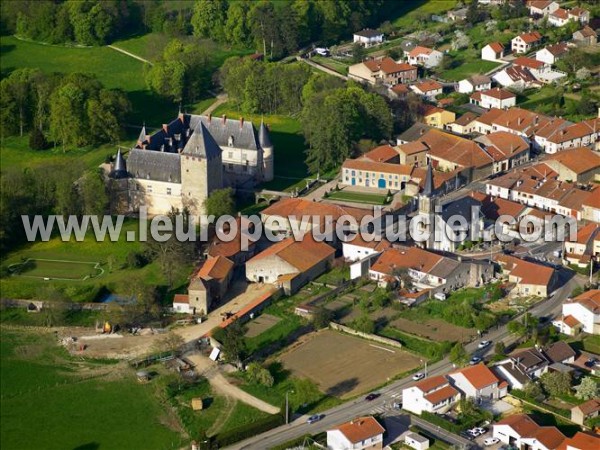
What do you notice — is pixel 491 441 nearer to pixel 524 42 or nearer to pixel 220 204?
pixel 220 204

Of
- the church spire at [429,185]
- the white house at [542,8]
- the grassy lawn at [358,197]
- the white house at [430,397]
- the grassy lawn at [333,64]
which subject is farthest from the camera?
the white house at [542,8]

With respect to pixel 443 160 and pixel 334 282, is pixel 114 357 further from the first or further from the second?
pixel 443 160

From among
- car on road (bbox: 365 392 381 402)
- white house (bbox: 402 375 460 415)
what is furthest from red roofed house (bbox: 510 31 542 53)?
white house (bbox: 402 375 460 415)

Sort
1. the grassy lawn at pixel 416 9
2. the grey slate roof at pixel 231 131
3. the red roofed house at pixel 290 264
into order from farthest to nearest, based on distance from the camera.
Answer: the grassy lawn at pixel 416 9
the grey slate roof at pixel 231 131
the red roofed house at pixel 290 264

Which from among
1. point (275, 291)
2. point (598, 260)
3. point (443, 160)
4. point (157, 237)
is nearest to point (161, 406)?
point (275, 291)

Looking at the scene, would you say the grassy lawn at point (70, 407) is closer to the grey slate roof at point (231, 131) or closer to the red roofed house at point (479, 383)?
the red roofed house at point (479, 383)

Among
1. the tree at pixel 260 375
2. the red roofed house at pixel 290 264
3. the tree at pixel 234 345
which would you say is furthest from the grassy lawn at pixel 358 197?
the tree at pixel 260 375
